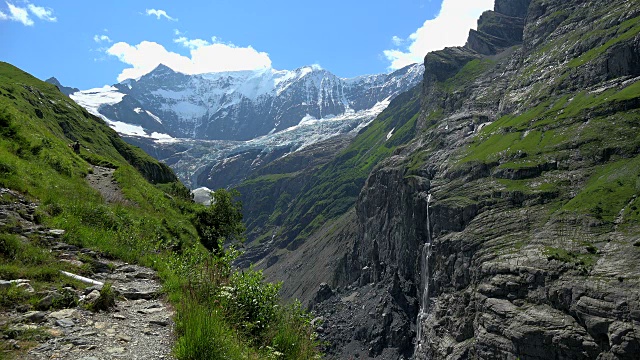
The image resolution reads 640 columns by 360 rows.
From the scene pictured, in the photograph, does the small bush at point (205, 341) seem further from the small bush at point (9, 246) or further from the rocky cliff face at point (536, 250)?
the rocky cliff face at point (536, 250)

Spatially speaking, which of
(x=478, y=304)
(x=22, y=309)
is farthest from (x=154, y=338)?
(x=478, y=304)

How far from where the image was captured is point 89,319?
1095cm

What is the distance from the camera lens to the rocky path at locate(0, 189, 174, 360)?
30.9 feet

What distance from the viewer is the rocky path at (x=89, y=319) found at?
9414 mm

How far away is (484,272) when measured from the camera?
13088cm

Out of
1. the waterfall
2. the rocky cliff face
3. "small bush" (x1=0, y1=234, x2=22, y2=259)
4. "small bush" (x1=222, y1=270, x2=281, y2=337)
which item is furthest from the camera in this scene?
the waterfall

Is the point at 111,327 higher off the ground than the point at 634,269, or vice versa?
the point at 111,327

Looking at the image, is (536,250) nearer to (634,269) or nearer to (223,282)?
(634,269)

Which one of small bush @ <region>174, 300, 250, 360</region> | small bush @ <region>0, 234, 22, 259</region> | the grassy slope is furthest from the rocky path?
small bush @ <region>0, 234, 22, 259</region>

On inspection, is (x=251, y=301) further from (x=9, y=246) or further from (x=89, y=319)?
(x=9, y=246)

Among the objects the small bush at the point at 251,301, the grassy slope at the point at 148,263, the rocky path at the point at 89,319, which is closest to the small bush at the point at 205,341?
the grassy slope at the point at 148,263

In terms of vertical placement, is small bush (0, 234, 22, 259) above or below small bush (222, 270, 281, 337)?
above

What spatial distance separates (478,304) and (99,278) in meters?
127

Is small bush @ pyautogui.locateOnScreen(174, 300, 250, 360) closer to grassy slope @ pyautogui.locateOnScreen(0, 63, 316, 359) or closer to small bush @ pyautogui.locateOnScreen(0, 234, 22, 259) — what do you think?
grassy slope @ pyautogui.locateOnScreen(0, 63, 316, 359)
